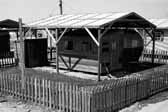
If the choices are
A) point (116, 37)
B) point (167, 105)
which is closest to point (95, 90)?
point (167, 105)

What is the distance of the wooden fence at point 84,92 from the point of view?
7.98 metres

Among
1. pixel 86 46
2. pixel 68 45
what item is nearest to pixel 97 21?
pixel 86 46

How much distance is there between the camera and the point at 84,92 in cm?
784

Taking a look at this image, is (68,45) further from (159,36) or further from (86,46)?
(159,36)

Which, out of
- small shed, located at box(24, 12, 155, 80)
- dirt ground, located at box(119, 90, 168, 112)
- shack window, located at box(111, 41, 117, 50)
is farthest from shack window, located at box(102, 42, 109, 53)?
dirt ground, located at box(119, 90, 168, 112)

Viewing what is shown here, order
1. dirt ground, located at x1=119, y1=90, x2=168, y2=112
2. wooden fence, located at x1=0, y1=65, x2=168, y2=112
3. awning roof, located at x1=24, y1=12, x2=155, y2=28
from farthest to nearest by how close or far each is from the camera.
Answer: awning roof, located at x1=24, y1=12, x2=155, y2=28 → dirt ground, located at x1=119, y1=90, x2=168, y2=112 → wooden fence, located at x1=0, y1=65, x2=168, y2=112

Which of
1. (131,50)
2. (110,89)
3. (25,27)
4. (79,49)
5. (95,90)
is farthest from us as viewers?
(131,50)

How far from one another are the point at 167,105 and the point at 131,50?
11.0 metres

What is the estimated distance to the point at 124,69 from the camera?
1808cm

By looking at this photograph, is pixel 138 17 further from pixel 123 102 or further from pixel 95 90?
pixel 95 90

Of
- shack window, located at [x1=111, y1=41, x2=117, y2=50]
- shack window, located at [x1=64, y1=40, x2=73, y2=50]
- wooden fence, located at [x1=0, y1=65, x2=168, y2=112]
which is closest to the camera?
wooden fence, located at [x1=0, y1=65, x2=168, y2=112]

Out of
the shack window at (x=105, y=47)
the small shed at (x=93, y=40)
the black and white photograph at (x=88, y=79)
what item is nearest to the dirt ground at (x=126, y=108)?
the black and white photograph at (x=88, y=79)

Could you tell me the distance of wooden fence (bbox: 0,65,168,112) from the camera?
7.98 metres

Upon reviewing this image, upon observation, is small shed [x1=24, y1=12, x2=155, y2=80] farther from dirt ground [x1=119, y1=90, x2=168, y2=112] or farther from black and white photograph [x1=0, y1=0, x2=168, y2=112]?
dirt ground [x1=119, y1=90, x2=168, y2=112]
